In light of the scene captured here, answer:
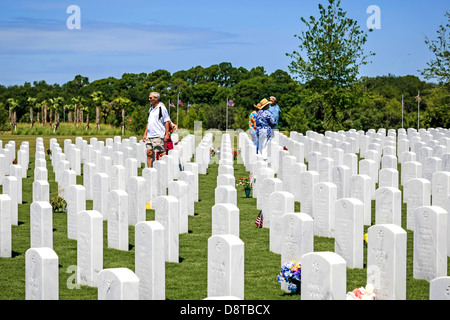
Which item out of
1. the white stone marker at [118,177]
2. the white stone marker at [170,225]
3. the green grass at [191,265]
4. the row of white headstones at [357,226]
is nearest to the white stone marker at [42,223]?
the green grass at [191,265]

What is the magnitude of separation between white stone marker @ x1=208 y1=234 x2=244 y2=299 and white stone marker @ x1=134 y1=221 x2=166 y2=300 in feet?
2.16

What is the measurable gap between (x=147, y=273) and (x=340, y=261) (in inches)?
99.8

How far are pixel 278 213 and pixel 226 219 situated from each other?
3.57 feet

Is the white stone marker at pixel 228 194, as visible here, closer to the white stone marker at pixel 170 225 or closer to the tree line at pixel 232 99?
the white stone marker at pixel 170 225

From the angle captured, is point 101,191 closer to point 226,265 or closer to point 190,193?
point 190,193

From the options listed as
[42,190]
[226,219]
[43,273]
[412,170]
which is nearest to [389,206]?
[226,219]

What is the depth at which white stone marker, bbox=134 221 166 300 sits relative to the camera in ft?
26.6

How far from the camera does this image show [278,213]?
10.8m

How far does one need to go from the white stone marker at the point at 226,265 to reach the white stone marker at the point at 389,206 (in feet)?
15.5

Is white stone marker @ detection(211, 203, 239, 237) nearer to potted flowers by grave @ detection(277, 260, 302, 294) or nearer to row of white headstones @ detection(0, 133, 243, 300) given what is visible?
row of white headstones @ detection(0, 133, 243, 300)

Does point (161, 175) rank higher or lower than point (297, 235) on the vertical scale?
higher

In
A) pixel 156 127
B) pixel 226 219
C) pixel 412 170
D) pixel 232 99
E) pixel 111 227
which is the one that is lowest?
pixel 111 227

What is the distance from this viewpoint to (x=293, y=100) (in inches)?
2475
